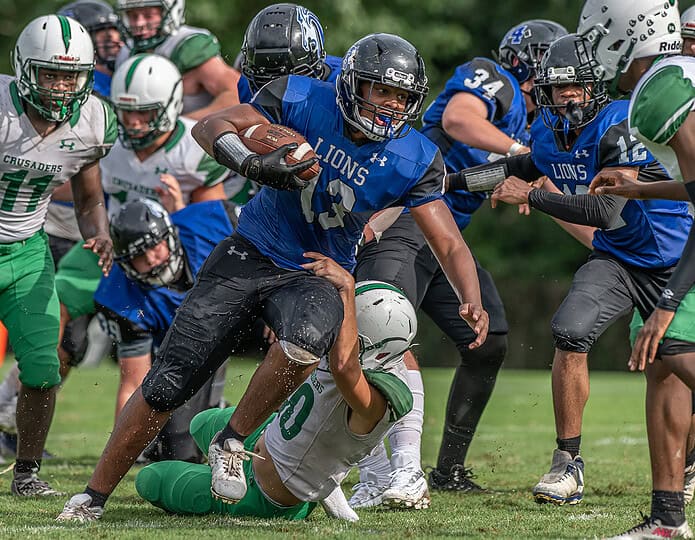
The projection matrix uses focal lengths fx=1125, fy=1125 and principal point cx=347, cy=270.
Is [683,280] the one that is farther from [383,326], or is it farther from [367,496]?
[367,496]

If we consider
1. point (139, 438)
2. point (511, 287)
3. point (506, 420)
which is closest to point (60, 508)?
point (139, 438)

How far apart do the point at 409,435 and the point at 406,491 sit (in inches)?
14.4

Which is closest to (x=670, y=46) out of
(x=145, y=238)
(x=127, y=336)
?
(x=145, y=238)

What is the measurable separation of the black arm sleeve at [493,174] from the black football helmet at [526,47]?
0.89 metres

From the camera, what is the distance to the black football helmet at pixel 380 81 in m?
4.10

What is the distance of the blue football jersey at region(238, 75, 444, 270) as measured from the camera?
420 centimetres

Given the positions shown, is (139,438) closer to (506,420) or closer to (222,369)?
(222,369)

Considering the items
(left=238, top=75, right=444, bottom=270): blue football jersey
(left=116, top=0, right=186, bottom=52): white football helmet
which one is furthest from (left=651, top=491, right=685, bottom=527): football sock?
(left=116, top=0, right=186, bottom=52): white football helmet

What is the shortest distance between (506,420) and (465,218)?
11.9 feet

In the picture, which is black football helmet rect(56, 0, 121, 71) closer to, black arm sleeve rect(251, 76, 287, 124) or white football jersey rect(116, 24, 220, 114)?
white football jersey rect(116, 24, 220, 114)

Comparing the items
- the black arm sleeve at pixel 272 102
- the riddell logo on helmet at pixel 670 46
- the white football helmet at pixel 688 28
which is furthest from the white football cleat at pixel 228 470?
the white football helmet at pixel 688 28

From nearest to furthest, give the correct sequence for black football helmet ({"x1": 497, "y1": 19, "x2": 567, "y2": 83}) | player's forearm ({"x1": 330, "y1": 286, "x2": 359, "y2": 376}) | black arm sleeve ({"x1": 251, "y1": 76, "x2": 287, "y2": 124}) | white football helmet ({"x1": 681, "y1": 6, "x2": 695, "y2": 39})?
player's forearm ({"x1": 330, "y1": 286, "x2": 359, "y2": 376}) → black arm sleeve ({"x1": 251, "y1": 76, "x2": 287, "y2": 124}) → white football helmet ({"x1": 681, "y1": 6, "x2": 695, "y2": 39}) → black football helmet ({"x1": 497, "y1": 19, "x2": 567, "y2": 83})

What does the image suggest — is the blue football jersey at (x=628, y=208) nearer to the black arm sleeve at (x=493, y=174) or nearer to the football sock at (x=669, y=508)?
the black arm sleeve at (x=493, y=174)

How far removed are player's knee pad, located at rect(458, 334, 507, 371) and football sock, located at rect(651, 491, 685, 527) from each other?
6.23 ft
